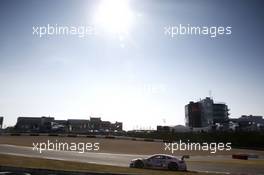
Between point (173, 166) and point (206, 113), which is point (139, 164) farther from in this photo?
point (206, 113)

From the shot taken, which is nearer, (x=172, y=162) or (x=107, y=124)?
(x=172, y=162)

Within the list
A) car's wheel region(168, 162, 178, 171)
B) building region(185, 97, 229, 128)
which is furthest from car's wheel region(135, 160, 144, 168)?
building region(185, 97, 229, 128)

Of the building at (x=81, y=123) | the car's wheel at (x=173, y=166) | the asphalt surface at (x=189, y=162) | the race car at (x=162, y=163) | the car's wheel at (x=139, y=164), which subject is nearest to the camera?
the car's wheel at (x=173, y=166)

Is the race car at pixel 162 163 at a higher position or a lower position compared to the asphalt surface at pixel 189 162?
higher

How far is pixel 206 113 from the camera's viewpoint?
175 m

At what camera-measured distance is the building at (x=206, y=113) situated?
518 ft

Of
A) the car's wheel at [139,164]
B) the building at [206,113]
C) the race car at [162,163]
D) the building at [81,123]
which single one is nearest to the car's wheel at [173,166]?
the race car at [162,163]

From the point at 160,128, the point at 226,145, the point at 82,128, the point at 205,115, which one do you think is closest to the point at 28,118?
the point at 82,128

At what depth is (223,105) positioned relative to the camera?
17075 centimetres

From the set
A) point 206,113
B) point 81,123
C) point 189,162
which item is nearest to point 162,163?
point 189,162

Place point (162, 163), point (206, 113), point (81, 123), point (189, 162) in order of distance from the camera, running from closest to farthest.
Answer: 1. point (162, 163)
2. point (189, 162)
3. point (81, 123)
4. point (206, 113)

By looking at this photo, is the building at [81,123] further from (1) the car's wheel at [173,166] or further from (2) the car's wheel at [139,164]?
(1) the car's wheel at [173,166]

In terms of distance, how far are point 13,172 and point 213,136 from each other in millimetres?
68760

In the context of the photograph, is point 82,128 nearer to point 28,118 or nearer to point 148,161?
point 28,118
